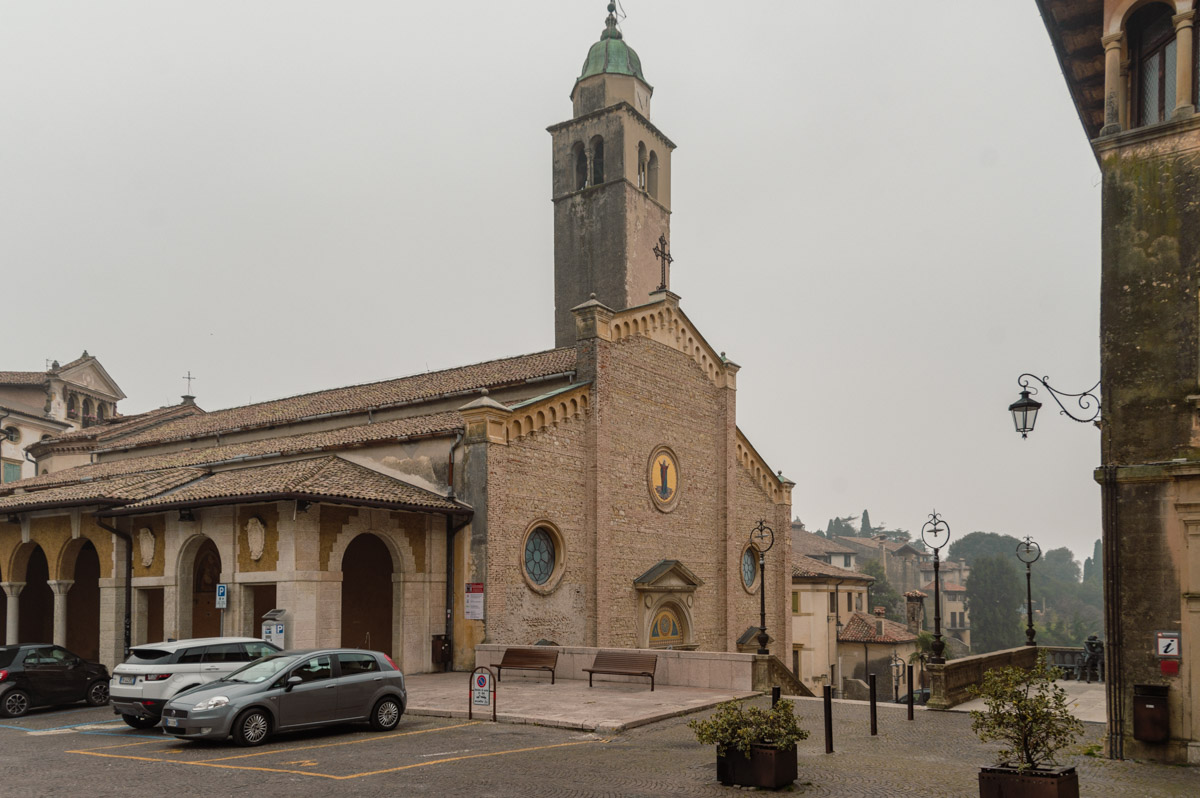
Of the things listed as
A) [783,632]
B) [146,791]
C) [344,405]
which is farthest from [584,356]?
[146,791]

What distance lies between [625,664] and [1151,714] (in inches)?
431

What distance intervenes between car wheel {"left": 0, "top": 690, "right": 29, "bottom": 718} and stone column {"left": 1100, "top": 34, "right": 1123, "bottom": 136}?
71.4 feet

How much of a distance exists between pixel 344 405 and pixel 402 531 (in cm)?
1054

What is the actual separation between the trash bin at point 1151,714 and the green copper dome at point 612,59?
32.1 metres

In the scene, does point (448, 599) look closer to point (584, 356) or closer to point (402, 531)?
point (402, 531)

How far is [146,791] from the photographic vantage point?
36.6 ft

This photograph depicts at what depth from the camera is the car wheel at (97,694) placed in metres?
20.2

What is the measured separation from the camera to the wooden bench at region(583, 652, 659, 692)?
→ 20734 mm

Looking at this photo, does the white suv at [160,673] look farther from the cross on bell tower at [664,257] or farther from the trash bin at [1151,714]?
the cross on bell tower at [664,257]

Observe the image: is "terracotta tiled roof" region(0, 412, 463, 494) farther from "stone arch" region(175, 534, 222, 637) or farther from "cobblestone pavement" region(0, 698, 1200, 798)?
"cobblestone pavement" region(0, 698, 1200, 798)

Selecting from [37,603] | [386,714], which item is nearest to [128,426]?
[37,603]

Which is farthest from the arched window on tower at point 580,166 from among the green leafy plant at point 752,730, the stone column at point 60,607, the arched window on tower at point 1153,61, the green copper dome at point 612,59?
the green leafy plant at point 752,730

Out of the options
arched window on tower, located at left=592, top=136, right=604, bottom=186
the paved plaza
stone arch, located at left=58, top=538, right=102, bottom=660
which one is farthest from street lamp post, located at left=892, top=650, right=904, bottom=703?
stone arch, located at left=58, top=538, right=102, bottom=660

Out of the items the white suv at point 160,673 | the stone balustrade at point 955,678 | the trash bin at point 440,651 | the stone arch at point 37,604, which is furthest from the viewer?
the stone arch at point 37,604
